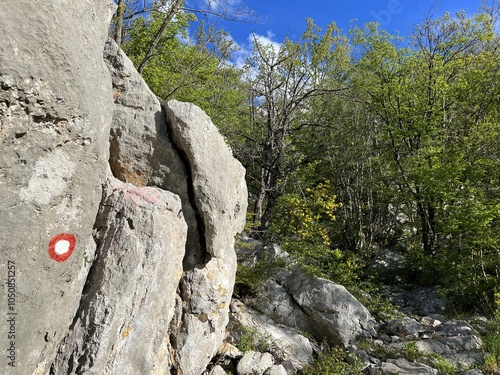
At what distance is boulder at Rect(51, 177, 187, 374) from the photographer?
11.7ft

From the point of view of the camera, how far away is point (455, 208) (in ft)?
32.0

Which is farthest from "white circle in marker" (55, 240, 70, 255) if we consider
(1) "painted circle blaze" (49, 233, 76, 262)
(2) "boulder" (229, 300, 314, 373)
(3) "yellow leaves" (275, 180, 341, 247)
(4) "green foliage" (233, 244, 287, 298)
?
(3) "yellow leaves" (275, 180, 341, 247)

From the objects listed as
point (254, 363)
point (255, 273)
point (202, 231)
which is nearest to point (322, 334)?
point (255, 273)

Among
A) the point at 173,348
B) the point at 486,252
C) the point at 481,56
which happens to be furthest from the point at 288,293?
the point at 481,56

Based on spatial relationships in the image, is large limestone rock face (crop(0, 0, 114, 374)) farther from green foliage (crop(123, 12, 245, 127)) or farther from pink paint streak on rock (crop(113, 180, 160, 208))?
green foliage (crop(123, 12, 245, 127))

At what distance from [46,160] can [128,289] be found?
1.56m

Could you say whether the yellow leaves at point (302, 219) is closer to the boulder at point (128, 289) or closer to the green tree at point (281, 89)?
the green tree at point (281, 89)

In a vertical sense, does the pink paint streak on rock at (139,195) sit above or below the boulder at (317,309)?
above

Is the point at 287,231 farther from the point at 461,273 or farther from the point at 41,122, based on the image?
the point at 41,122

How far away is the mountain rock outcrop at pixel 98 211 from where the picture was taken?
284 cm

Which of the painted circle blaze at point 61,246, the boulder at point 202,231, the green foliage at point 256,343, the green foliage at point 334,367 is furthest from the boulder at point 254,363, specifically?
the painted circle blaze at point 61,246

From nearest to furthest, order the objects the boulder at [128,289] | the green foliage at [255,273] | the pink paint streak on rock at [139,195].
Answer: the boulder at [128,289] < the pink paint streak on rock at [139,195] < the green foliage at [255,273]

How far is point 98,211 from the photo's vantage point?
3932 mm

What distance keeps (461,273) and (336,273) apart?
3.49 m
